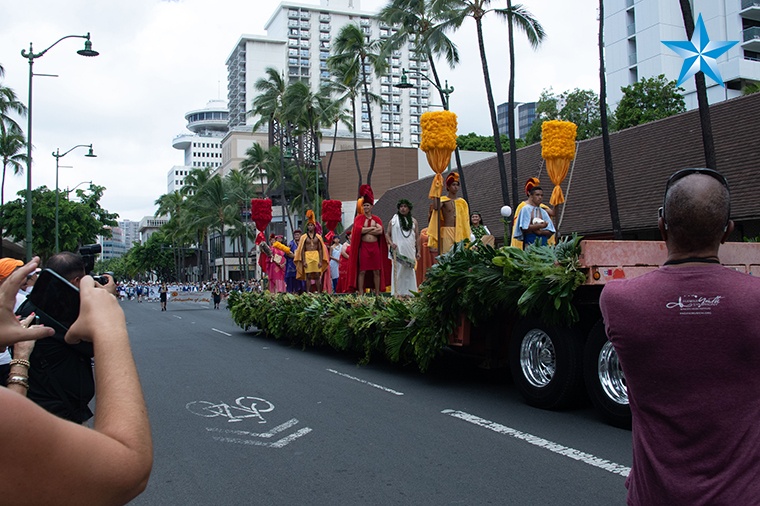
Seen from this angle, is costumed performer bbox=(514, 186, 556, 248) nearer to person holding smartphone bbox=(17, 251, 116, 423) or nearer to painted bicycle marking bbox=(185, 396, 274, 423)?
painted bicycle marking bbox=(185, 396, 274, 423)

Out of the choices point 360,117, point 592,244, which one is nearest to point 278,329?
point 592,244

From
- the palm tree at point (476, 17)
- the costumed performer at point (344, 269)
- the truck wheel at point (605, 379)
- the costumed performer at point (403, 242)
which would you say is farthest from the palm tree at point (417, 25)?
the truck wheel at point (605, 379)

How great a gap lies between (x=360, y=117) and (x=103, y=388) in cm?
14900

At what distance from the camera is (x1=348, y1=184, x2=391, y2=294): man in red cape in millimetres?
12805

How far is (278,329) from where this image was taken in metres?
13.9

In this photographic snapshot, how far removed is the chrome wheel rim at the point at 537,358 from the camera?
698 cm

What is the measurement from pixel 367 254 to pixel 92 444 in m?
11.8

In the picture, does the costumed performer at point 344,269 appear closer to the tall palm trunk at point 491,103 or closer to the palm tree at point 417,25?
the tall palm trunk at point 491,103

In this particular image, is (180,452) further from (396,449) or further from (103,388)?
(103,388)

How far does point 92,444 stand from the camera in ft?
4.07

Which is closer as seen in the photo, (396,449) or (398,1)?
(396,449)

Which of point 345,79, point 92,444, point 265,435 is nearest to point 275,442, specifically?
point 265,435

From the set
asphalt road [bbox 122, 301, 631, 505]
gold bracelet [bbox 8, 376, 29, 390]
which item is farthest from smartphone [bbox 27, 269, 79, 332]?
asphalt road [bbox 122, 301, 631, 505]

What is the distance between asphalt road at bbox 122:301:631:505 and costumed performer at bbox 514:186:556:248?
255cm
